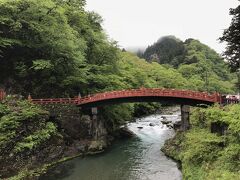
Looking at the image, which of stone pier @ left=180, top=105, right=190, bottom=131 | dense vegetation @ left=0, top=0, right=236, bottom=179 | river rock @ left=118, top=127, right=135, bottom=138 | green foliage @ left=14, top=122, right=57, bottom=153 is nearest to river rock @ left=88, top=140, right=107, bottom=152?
dense vegetation @ left=0, top=0, right=236, bottom=179

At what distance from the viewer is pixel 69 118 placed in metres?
38.4

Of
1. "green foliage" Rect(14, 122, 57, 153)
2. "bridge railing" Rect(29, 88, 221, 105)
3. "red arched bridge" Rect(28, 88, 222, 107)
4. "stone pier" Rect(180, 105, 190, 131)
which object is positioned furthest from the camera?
"stone pier" Rect(180, 105, 190, 131)

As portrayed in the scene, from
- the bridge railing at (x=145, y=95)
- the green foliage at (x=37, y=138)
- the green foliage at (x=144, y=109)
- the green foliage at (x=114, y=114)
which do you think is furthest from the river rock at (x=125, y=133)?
the green foliage at (x=144, y=109)

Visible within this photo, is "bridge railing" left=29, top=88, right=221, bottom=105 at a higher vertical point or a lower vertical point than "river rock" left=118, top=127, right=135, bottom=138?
higher

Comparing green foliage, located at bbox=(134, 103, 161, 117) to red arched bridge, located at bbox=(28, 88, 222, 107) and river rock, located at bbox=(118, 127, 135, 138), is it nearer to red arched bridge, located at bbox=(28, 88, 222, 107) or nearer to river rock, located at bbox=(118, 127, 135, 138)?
river rock, located at bbox=(118, 127, 135, 138)

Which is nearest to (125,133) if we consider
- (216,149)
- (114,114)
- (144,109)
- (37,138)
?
(114,114)

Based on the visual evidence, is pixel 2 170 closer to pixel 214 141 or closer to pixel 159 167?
pixel 159 167

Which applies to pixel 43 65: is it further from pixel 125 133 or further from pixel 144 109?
pixel 144 109

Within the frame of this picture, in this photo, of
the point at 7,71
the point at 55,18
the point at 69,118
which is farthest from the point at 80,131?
the point at 55,18

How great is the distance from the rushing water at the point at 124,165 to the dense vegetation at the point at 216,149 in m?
2.81

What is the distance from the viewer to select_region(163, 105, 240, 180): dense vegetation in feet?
68.2

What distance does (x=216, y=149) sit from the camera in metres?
24.5

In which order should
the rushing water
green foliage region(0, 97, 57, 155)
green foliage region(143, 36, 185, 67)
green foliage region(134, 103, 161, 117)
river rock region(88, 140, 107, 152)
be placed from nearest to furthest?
the rushing water → green foliage region(0, 97, 57, 155) → river rock region(88, 140, 107, 152) → green foliage region(134, 103, 161, 117) → green foliage region(143, 36, 185, 67)

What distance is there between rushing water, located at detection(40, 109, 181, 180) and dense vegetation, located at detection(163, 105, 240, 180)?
2806mm
